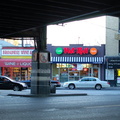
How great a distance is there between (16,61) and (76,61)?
8.07 m

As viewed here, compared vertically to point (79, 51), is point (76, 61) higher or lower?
lower

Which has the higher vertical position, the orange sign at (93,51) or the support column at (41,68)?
the orange sign at (93,51)

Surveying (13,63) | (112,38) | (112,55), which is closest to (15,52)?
(13,63)

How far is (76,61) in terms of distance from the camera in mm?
34656

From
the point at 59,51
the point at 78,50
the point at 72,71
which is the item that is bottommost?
the point at 72,71

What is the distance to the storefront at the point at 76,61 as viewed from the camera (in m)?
34.6

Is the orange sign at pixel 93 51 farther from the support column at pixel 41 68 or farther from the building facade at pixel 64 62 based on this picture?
the support column at pixel 41 68

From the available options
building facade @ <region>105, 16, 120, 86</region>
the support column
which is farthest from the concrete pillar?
the support column

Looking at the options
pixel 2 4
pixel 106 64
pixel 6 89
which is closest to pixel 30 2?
pixel 2 4

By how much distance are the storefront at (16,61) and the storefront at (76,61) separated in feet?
12.2

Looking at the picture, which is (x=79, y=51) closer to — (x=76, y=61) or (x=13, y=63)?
(x=76, y=61)

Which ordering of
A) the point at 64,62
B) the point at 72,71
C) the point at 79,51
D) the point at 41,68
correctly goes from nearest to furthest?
the point at 41,68 → the point at 64,62 → the point at 79,51 → the point at 72,71

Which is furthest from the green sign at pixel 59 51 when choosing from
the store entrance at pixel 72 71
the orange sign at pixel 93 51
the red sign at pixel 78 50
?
the orange sign at pixel 93 51

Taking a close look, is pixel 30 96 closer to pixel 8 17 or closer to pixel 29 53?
pixel 8 17
